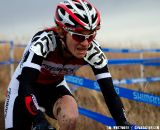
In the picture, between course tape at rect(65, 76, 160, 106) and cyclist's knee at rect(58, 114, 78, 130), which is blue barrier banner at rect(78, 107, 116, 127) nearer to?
course tape at rect(65, 76, 160, 106)

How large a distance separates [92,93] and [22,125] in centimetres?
545

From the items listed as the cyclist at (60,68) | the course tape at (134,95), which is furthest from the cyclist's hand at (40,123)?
the course tape at (134,95)

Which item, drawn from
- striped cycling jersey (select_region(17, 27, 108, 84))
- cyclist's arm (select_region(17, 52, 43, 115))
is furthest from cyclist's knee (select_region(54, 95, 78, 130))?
cyclist's arm (select_region(17, 52, 43, 115))

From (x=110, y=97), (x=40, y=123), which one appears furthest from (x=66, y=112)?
(x=40, y=123)

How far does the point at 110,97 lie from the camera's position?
4066 mm

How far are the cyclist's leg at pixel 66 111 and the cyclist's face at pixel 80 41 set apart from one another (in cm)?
63

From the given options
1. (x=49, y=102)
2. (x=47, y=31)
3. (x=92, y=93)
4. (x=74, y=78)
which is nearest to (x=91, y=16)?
(x=47, y=31)

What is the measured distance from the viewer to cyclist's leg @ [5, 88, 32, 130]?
4.16 meters

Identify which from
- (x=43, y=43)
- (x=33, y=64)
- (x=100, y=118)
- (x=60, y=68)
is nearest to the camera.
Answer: (x=33, y=64)

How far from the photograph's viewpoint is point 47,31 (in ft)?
13.9

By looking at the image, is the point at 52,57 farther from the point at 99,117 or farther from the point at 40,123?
the point at 99,117

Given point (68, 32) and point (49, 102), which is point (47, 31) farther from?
point (49, 102)

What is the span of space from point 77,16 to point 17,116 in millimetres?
1173

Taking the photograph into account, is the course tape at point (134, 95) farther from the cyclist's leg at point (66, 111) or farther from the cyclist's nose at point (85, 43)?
the cyclist's nose at point (85, 43)
